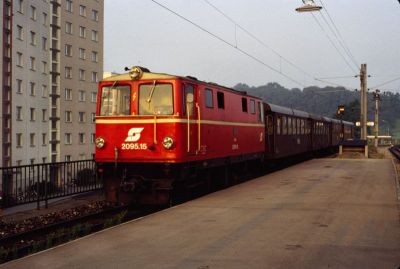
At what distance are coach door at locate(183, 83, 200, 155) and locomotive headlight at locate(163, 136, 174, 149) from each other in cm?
53

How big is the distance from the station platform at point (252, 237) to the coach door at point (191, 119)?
55.1 inches

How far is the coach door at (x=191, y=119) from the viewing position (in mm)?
11875

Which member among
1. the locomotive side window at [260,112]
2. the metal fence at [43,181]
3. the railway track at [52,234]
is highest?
the locomotive side window at [260,112]

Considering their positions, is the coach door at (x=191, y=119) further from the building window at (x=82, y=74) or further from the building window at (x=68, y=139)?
the building window at (x=82, y=74)

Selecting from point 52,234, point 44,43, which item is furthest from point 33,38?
point 52,234

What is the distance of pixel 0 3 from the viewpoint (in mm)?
46031

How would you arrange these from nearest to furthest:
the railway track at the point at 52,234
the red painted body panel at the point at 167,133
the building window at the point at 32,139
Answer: the railway track at the point at 52,234, the red painted body panel at the point at 167,133, the building window at the point at 32,139

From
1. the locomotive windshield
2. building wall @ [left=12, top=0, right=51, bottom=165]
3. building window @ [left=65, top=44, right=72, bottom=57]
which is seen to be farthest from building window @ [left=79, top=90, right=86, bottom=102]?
the locomotive windshield

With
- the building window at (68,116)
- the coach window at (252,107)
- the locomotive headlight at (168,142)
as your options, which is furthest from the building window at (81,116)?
the locomotive headlight at (168,142)

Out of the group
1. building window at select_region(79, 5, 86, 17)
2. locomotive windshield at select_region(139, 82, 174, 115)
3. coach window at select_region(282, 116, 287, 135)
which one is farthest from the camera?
building window at select_region(79, 5, 86, 17)

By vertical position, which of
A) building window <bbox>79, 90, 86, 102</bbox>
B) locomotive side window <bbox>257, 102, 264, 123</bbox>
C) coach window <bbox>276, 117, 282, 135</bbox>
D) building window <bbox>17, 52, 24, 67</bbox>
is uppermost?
building window <bbox>17, 52, 24, 67</bbox>

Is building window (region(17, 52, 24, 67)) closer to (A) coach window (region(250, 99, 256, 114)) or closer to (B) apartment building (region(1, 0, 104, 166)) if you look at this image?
(B) apartment building (region(1, 0, 104, 166))

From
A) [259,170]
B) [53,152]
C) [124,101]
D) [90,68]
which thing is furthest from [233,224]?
[90,68]

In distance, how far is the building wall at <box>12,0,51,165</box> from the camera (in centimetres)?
4901
